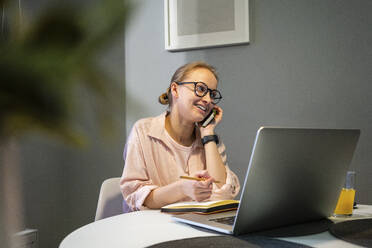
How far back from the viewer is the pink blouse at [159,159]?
1.67m

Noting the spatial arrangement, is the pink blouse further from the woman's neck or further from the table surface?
the table surface

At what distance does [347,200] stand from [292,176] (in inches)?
15.3

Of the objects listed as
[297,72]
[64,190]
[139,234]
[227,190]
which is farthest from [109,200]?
[297,72]

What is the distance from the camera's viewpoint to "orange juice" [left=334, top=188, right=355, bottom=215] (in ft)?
4.15

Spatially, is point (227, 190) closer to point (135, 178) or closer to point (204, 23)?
point (135, 178)

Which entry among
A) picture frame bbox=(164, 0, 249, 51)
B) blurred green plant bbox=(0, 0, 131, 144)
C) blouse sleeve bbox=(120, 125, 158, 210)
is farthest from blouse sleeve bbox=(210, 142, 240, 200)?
blurred green plant bbox=(0, 0, 131, 144)

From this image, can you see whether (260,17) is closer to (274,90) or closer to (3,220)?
(274,90)

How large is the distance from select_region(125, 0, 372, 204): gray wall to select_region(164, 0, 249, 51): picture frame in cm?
5

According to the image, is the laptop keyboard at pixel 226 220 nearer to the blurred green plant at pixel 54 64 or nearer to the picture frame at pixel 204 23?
the blurred green plant at pixel 54 64

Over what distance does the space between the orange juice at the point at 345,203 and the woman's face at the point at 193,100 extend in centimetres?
74

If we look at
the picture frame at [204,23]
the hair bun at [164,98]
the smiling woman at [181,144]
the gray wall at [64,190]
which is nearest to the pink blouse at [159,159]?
the smiling woman at [181,144]

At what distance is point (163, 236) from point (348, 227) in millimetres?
490

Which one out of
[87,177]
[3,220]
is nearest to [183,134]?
[87,177]

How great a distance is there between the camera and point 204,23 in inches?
104
